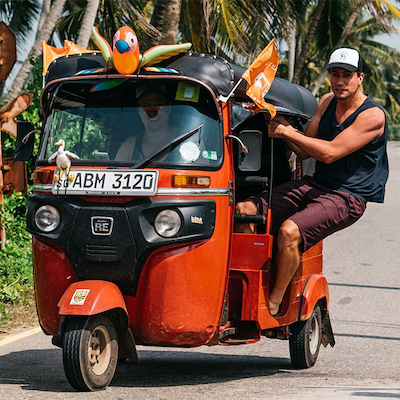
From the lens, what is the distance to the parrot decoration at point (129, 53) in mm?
5828

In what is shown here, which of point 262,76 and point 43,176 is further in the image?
point 262,76

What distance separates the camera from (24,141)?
254 inches

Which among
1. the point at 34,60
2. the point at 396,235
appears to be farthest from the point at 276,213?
the point at 396,235

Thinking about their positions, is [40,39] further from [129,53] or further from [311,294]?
[129,53]

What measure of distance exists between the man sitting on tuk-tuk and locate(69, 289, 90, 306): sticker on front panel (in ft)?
4.96

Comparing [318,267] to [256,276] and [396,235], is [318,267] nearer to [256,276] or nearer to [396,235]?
[256,276]

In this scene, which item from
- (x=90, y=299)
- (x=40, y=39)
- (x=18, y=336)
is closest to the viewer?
(x=90, y=299)

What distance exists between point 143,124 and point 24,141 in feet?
3.55

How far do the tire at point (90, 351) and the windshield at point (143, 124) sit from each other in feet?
3.69

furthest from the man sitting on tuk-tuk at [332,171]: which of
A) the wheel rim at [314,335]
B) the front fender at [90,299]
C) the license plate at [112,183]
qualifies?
the front fender at [90,299]

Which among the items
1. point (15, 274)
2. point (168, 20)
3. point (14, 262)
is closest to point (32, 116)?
point (14, 262)

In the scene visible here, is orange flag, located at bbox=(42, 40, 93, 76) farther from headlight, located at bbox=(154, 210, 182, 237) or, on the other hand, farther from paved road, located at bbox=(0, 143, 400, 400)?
paved road, located at bbox=(0, 143, 400, 400)

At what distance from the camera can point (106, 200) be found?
18.8ft

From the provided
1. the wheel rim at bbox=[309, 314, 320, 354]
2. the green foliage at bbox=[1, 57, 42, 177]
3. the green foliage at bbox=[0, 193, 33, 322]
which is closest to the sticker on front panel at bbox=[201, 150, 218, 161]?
the wheel rim at bbox=[309, 314, 320, 354]
